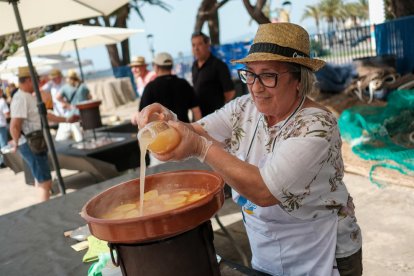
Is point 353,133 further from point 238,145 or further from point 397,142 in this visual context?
point 238,145

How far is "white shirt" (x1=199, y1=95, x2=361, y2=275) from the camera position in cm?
135

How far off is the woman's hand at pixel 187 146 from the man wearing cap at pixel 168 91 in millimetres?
3140

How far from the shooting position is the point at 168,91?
4492mm

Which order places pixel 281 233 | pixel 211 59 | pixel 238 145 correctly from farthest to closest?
1. pixel 211 59
2. pixel 238 145
3. pixel 281 233

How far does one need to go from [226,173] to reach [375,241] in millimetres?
2710

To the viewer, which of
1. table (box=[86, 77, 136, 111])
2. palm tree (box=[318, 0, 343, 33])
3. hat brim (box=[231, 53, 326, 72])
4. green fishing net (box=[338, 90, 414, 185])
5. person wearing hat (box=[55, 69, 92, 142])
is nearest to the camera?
hat brim (box=[231, 53, 326, 72])

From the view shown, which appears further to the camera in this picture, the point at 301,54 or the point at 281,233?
the point at 281,233

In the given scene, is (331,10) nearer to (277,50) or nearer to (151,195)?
(277,50)

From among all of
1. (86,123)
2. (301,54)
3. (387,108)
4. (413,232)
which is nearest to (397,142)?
(387,108)

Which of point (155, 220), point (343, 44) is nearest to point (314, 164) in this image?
point (155, 220)

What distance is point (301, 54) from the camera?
4.96 ft

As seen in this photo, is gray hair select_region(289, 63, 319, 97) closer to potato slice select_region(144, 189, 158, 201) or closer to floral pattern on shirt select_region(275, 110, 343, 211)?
floral pattern on shirt select_region(275, 110, 343, 211)

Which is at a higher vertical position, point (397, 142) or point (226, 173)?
point (226, 173)

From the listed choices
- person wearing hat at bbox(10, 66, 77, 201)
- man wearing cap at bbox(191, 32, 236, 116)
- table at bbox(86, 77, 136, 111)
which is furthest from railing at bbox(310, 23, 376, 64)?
person wearing hat at bbox(10, 66, 77, 201)
